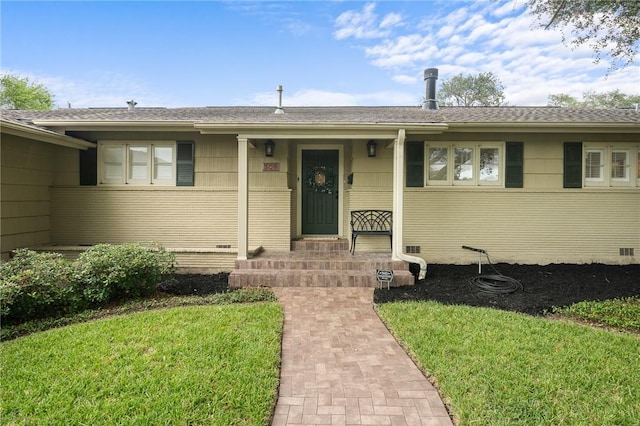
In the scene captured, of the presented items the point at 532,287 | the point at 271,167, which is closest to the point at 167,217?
the point at 271,167

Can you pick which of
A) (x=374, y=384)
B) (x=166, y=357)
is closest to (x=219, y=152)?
(x=166, y=357)

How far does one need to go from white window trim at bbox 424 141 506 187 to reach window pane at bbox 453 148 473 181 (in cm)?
6

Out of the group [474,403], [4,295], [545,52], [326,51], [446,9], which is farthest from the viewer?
[326,51]

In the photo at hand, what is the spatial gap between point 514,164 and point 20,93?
35.2m

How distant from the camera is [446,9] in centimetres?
808

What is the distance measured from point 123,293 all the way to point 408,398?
165 inches

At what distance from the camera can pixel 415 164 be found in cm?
688

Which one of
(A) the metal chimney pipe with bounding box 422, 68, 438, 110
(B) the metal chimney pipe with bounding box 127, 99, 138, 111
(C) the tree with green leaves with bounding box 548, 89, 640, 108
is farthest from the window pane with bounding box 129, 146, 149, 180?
(C) the tree with green leaves with bounding box 548, 89, 640, 108

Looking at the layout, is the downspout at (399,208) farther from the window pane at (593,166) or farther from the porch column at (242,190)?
the window pane at (593,166)

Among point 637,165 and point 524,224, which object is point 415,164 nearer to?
point 524,224

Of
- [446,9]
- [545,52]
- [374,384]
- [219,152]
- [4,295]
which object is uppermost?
[446,9]

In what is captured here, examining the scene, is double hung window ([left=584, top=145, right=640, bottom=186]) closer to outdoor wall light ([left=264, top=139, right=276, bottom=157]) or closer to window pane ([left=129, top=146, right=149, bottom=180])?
outdoor wall light ([left=264, top=139, right=276, bottom=157])

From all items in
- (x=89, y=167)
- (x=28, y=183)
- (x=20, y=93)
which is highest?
(x=20, y=93)

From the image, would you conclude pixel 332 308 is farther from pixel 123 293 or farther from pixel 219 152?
pixel 219 152
